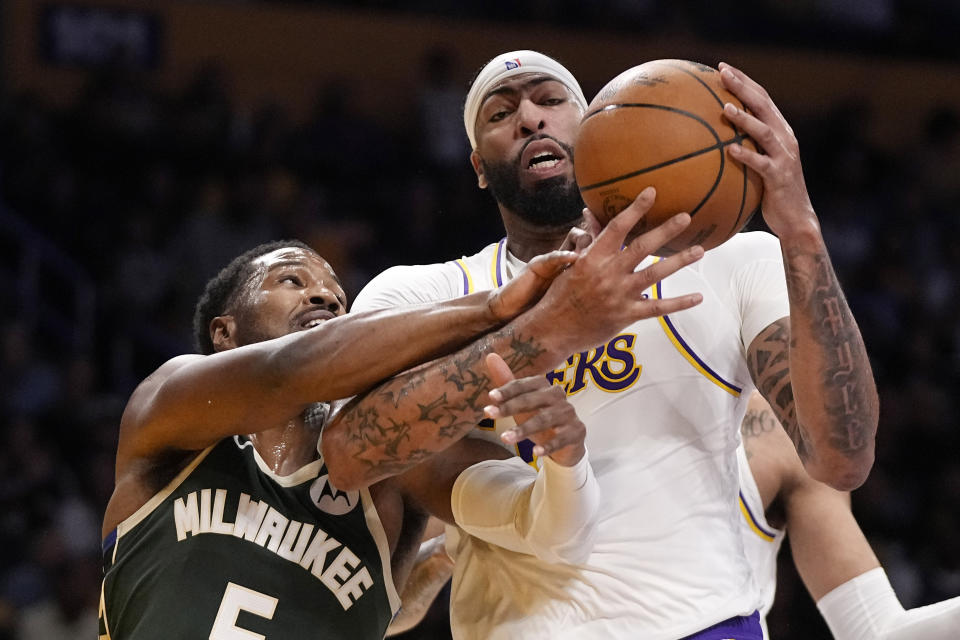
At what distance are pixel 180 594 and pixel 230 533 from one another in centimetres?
22

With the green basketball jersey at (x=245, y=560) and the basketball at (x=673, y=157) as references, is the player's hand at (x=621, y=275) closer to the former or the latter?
the basketball at (x=673, y=157)

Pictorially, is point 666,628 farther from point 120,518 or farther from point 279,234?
point 279,234

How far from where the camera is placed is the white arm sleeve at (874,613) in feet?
12.3

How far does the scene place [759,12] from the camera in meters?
11.9

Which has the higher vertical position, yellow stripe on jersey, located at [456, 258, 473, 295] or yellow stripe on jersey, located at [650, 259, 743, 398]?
yellow stripe on jersey, located at [456, 258, 473, 295]

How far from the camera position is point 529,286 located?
2973 mm

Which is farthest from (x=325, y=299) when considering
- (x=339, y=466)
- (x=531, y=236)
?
(x=339, y=466)

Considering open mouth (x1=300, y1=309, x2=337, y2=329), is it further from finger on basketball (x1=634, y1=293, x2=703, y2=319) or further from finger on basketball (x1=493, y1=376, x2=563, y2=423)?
finger on basketball (x1=634, y1=293, x2=703, y2=319)

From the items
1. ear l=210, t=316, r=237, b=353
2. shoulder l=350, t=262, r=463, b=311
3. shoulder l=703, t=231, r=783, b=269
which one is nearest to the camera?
shoulder l=703, t=231, r=783, b=269

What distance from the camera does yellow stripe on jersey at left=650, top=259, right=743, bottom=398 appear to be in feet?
11.2

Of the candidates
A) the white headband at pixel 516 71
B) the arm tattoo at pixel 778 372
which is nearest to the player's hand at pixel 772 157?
the arm tattoo at pixel 778 372

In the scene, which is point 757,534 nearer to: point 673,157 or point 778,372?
point 778,372

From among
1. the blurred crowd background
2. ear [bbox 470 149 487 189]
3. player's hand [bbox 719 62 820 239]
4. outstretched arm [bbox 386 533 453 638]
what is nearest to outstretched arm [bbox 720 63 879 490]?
player's hand [bbox 719 62 820 239]

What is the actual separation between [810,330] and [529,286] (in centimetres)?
70
